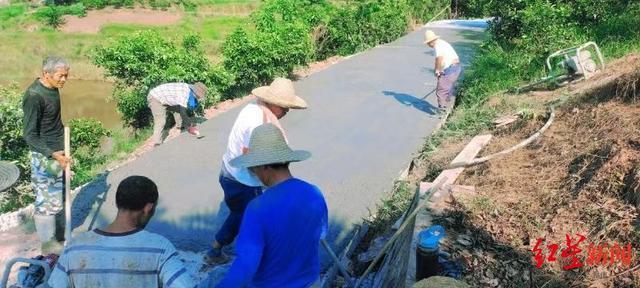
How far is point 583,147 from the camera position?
5.25 meters

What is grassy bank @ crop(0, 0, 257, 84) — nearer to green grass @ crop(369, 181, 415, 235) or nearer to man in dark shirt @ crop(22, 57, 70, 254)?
green grass @ crop(369, 181, 415, 235)

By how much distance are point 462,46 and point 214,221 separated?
1347cm

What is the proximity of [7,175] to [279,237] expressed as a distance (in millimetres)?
2081

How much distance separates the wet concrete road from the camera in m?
5.52

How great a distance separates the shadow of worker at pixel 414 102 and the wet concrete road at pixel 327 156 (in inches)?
0.7

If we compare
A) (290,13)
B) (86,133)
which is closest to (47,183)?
(86,133)

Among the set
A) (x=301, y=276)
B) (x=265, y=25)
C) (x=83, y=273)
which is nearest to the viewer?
(x=83, y=273)

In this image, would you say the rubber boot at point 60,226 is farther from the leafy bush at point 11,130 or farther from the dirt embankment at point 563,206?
the dirt embankment at point 563,206

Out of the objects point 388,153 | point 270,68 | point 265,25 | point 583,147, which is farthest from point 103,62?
point 583,147

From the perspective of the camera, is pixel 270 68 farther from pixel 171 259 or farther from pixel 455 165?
pixel 171 259

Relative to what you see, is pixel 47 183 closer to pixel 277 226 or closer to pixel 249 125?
pixel 249 125

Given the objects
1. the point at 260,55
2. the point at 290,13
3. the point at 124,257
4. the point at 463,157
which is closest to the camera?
the point at 124,257

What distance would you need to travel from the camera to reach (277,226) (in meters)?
2.32

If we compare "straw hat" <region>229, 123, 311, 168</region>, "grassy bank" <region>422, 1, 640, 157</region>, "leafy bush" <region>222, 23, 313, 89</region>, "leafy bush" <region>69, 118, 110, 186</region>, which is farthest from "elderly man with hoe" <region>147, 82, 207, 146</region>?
"straw hat" <region>229, 123, 311, 168</region>
